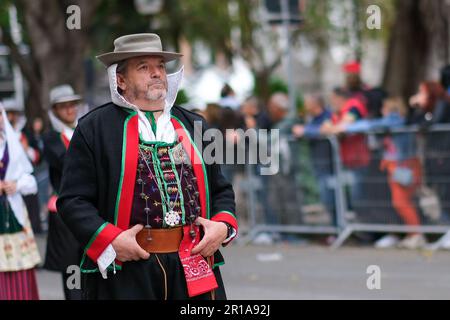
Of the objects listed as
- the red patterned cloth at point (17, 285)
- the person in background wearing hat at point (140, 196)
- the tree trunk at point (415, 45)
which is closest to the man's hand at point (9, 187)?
the red patterned cloth at point (17, 285)

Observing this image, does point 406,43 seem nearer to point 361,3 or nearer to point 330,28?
point 361,3

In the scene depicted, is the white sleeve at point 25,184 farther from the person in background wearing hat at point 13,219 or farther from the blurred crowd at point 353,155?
the blurred crowd at point 353,155

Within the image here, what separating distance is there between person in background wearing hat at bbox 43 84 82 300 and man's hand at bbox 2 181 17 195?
310mm

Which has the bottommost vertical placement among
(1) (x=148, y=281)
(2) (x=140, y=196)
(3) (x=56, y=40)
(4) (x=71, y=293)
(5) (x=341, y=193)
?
(5) (x=341, y=193)

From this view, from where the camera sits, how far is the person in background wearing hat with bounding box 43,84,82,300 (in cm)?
774

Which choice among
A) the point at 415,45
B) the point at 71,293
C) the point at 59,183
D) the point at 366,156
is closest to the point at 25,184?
the point at 59,183

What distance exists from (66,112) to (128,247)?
11.9 ft

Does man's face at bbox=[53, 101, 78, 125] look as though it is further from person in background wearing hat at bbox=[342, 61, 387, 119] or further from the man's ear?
person in background wearing hat at bbox=[342, 61, 387, 119]

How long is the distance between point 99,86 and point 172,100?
67.1 ft

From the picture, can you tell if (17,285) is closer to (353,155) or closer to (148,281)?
(148,281)

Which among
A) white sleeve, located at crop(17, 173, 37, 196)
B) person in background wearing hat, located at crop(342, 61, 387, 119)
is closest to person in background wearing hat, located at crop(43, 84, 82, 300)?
white sleeve, located at crop(17, 173, 37, 196)

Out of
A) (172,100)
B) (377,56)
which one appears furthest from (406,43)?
(377,56)

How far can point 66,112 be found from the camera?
825 cm

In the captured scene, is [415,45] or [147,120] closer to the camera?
[147,120]
